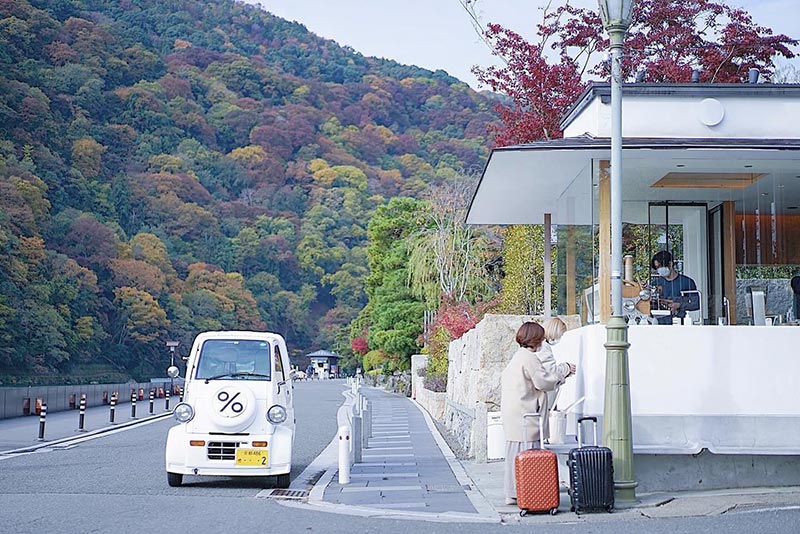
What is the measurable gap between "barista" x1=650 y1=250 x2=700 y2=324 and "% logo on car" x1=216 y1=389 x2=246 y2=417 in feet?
18.6

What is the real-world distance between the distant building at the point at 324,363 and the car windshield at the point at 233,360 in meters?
96.5

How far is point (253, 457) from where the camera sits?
14.0m

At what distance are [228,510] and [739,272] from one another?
7856mm

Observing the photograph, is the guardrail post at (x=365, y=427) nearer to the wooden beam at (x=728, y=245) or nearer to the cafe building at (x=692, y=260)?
the cafe building at (x=692, y=260)

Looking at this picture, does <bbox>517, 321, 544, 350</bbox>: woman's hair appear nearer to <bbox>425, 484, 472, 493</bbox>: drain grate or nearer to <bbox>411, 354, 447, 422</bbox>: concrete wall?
<bbox>425, 484, 472, 493</bbox>: drain grate

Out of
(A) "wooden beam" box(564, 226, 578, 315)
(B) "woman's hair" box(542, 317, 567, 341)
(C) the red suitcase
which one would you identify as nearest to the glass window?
(B) "woman's hair" box(542, 317, 567, 341)

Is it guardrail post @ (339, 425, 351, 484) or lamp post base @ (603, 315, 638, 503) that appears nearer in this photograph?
lamp post base @ (603, 315, 638, 503)

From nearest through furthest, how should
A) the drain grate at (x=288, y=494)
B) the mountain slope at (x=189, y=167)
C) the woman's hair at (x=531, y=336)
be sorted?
1. the woman's hair at (x=531, y=336)
2. the drain grate at (x=288, y=494)
3. the mountain slope at (x=189, y=167)

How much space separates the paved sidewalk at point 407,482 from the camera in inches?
465

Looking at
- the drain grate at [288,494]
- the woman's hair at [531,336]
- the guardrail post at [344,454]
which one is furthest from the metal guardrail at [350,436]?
the woman's hair at [531,336]

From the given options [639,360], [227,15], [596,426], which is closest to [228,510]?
[596,426]

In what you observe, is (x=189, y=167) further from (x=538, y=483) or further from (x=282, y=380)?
(x=538, y=483)

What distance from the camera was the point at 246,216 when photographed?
363 feet

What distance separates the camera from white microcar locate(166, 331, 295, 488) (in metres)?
14.0
